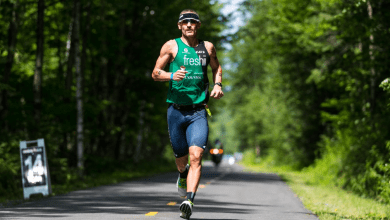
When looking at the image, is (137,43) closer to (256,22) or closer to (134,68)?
(134,68)

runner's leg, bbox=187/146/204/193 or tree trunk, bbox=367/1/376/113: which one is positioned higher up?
tree trunk, bbox=367/1/376/113

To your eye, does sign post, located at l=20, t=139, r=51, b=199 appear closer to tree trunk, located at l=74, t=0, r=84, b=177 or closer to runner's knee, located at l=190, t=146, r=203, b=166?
runner's knee, located at l=190, t=146, r=203, b=166

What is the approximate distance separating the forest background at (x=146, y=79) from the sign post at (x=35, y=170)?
0.78m

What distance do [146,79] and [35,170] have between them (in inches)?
606

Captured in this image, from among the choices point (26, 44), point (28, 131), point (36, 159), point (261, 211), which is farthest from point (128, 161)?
point (261, 211)

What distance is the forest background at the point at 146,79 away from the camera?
16031 millimetres

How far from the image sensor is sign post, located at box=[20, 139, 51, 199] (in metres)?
12.5

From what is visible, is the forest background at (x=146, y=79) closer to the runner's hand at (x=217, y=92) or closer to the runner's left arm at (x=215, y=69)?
the runner's left arm at (x=215, y=69)

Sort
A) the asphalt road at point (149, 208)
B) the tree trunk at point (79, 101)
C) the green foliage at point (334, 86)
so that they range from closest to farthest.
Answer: the asphalt road at point (149, 208) < the green foliage at point (334, 86) < the tree trunk at point (79, 101)

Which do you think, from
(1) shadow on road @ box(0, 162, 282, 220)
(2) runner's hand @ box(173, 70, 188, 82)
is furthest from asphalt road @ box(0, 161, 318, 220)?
(2) runner's hand @ box(173, 70, 188, 82)

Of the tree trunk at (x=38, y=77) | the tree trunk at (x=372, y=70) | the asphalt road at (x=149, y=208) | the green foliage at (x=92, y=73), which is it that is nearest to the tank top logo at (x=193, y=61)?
the asphalt road at (x=149, y=208)

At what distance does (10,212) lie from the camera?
29.5ft

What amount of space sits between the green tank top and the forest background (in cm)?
398

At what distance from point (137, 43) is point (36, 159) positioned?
15577 millimetres
